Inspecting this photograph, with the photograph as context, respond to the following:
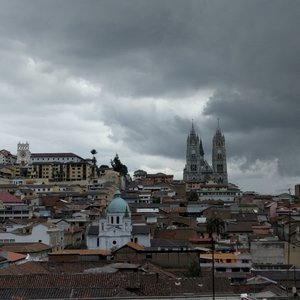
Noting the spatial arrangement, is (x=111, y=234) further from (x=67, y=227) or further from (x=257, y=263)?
(x=257, y=263)

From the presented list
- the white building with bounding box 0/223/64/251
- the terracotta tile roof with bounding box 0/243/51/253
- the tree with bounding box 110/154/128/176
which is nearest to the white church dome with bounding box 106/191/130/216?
the white building with bounding box 0/223/64/251

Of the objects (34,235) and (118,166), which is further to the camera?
Answer: (118,166)

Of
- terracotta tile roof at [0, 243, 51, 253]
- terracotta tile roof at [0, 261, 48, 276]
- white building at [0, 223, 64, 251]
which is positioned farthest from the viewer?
white building at [0, 223, 64, 251]

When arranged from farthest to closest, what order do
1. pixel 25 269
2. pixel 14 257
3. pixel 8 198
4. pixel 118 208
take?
pixel 8 198 < pixel 118 208 < pixel 14 257 < pixel 25 269

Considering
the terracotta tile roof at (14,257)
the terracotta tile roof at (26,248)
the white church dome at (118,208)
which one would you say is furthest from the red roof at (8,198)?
the terracotta tile roof at (14,257)

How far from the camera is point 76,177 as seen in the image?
153 metres

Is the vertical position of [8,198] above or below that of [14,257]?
above

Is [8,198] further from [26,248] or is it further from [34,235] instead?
[26,248]

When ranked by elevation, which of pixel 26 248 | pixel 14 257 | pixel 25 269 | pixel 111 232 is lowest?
pixel 25 269

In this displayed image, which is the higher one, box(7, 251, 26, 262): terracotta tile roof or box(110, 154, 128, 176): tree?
box(110, 154, 128, 176): tree

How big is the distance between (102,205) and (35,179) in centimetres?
3870

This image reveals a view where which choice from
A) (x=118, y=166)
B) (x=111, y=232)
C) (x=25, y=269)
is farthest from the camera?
(x=118, y=166)

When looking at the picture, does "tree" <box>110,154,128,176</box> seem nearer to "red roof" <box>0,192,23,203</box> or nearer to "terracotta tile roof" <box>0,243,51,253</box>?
"red roof" <box>0,192,23,203</box>

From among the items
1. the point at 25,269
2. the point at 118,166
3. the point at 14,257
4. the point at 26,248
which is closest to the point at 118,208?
the point at 26,248
